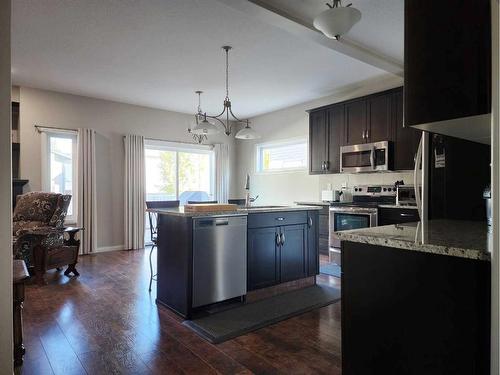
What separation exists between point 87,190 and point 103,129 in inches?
45.2

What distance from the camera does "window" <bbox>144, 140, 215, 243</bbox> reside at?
657cm

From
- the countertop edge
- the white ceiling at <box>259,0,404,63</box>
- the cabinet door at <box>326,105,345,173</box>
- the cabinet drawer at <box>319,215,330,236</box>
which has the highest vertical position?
the white ceiling at <box>259,0,404,63</box>

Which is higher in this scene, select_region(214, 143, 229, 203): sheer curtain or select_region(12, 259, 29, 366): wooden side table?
select_region(214, 143, 229, 203): sheer curtain

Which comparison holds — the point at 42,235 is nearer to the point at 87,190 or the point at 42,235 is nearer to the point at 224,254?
the point at 87,190

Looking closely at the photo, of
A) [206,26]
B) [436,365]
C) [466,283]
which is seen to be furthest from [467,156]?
[206,26]

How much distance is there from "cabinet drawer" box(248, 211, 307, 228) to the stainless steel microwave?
1.62 meters

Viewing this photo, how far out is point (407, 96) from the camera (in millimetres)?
1340

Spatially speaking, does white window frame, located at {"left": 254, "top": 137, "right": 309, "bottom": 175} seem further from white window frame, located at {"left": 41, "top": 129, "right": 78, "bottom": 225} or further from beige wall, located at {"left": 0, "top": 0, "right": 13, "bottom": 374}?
beige wall, located at {"left": 0, "top": 0, "right": 13, "bottom": 374}

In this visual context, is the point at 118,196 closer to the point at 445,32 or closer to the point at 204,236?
the point at 204,236

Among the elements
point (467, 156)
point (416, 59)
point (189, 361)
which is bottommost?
point (189, 361)

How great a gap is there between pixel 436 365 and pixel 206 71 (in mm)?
4162

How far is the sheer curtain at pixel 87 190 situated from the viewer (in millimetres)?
5555

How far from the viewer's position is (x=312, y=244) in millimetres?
3836

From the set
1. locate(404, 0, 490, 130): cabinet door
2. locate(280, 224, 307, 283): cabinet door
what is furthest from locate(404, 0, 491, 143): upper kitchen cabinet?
locate(280, 224, 307, 283): cabinet door
